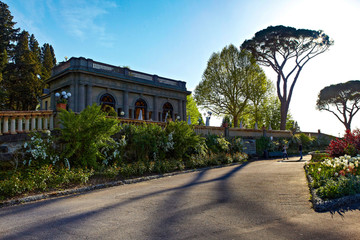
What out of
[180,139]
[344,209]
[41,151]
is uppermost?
[180,139]

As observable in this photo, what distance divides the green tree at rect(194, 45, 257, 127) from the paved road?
28.0 meters

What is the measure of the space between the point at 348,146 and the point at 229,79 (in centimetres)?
2440

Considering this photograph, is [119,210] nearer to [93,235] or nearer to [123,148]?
[93,235]

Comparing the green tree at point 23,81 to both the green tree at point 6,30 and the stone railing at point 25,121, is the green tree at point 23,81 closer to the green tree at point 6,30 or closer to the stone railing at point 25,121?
the green tree at point 6,30

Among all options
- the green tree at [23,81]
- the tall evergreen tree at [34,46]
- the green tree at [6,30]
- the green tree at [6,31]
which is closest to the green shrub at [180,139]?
the green tree at [23,81]

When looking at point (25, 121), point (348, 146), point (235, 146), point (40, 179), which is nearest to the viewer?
point (40, 179)

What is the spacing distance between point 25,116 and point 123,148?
13.8 feet

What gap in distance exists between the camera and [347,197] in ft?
18.2

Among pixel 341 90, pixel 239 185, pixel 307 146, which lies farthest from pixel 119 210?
pixel 341 90

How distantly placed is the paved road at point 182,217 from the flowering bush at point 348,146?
4.71m

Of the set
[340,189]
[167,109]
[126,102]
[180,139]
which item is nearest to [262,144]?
[167,109]

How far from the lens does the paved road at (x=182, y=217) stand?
3.94 metres

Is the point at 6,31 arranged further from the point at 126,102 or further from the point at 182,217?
the point at 182,217

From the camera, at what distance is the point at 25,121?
920cm
